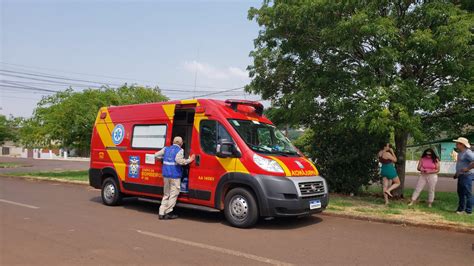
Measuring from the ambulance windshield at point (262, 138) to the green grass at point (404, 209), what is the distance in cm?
212

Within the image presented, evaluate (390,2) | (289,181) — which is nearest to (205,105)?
(289,181)

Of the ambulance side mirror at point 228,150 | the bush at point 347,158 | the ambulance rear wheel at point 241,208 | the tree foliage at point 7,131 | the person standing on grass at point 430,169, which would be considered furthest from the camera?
the tree foliage at point 7,131

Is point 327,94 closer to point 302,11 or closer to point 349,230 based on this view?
point 302,11

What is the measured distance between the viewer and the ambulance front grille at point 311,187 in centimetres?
789

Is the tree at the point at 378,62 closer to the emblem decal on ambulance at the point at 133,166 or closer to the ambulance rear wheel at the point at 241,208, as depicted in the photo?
the ambulance rear wheel at the point at 241,208

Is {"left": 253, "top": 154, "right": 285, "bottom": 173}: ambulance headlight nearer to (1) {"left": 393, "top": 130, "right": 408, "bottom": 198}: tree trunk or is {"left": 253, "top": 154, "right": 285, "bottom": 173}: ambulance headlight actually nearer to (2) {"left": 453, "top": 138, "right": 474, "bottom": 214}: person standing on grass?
(2) {"left": 453, "top": 138, "right": 474, "bottom": 214}: person standing on grass

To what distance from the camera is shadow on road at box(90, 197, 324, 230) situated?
8234 mm

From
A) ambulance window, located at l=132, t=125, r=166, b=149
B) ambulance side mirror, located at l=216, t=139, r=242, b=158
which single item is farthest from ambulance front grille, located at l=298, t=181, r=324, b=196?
ambulance window, located at l=132, t=125, r=166, b=149

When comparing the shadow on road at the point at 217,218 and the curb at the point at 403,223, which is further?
the shadow on road at the point at 217,218

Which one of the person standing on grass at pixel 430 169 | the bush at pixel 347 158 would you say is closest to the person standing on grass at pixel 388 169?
the person standing on grass at pixel 430 169

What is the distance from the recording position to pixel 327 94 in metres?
10.9

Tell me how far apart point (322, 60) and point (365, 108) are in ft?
7.82

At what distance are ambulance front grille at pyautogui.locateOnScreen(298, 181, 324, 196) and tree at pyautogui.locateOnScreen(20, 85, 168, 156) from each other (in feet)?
48.0

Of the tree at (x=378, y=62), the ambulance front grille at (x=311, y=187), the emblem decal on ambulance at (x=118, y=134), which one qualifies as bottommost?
the ambulance front grille at (x=311, y=187)
